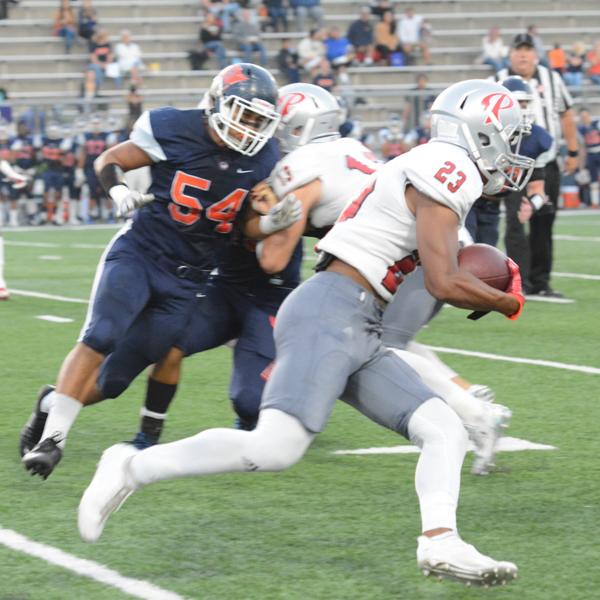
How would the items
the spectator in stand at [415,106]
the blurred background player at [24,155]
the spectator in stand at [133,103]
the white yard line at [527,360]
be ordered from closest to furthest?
the white yard line at [527,360]
the blurred background player at [24,155]
the spectator in stand at [133,103]
the spectator in stand at [415,106]

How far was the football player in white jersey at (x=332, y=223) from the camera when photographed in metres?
4.78

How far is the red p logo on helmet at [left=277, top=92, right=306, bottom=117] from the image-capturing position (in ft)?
17.3

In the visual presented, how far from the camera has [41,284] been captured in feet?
37.4

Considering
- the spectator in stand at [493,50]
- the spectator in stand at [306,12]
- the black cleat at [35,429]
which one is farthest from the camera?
the spectator in stand at [306,12]

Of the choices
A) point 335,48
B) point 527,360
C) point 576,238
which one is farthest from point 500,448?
point 335,48

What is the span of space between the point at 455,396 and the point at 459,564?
1440 millimetres

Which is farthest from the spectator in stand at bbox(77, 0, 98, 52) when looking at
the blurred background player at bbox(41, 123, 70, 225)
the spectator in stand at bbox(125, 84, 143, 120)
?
the blurred background player at bbox(41, 123, 70, 225)

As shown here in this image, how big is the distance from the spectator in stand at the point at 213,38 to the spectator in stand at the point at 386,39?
8.42ft

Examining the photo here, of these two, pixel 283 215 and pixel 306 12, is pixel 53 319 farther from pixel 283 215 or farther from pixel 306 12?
pixel 306 12

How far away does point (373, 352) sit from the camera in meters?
3.80

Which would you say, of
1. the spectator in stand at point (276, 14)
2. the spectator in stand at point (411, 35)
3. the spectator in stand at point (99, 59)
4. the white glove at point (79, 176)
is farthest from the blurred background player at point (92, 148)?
the spectator in stand at point (411, 35)

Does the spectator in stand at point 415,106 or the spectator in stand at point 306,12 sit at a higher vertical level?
the spectator in stand at point 306,12

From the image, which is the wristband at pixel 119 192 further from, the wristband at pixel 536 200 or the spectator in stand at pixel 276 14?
the spectator in stand at pixel 276 14

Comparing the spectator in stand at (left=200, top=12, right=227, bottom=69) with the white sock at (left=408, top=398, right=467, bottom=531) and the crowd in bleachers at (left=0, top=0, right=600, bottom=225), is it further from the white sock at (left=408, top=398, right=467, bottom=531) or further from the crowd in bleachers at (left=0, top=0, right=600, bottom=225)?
the white sock at (left=408, top=398, right=467, bottom=531)
